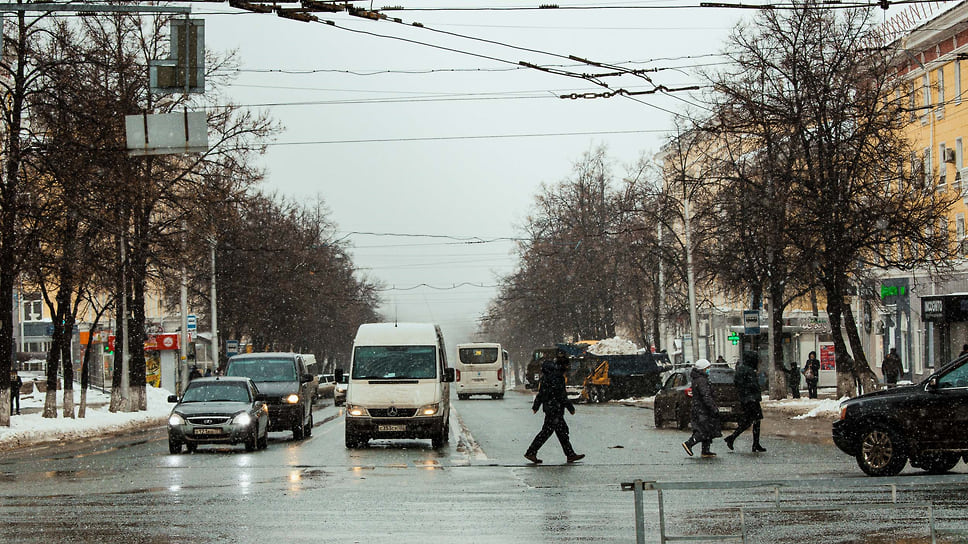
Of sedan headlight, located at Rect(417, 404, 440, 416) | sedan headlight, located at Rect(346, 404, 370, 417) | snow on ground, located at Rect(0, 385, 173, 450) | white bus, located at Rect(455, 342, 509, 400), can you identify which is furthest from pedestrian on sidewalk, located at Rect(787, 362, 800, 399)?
sedan headlight, located at Rect(346, 404, 370, 417)

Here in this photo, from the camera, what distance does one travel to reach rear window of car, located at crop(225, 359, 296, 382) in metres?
30.4

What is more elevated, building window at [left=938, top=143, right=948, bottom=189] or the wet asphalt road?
building window at [left=938, top=143, right=948, bottom=189]

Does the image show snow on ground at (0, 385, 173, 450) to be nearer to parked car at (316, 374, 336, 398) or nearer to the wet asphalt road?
the wet asphalt road

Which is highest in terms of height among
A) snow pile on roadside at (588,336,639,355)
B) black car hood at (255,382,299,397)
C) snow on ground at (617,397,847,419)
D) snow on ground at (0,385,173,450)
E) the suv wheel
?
snow pile on roadside at (588,336,639,355)

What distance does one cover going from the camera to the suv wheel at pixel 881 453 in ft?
54.0

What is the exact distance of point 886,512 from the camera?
1249cm

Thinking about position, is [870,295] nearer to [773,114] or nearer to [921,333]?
[773,114]

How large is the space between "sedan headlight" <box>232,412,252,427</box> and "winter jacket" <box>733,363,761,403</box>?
884 cm

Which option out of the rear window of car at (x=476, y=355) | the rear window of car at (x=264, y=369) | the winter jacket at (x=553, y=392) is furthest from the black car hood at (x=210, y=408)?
the rear window of car at (x=476, y=355)

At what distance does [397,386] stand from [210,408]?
11.4 feet

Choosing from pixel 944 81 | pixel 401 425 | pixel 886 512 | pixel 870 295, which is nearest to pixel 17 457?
pixel 401 425

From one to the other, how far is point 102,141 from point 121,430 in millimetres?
11135

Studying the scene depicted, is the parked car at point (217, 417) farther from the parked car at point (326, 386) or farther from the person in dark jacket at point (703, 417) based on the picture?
the parked car at point (326, 386)

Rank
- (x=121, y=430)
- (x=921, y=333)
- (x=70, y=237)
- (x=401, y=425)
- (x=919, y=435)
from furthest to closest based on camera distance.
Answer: (x=921, y=333)
(x=121, y=430)
(x=70, y=237)
(x=401, y=425)
(x=919, y=435)
